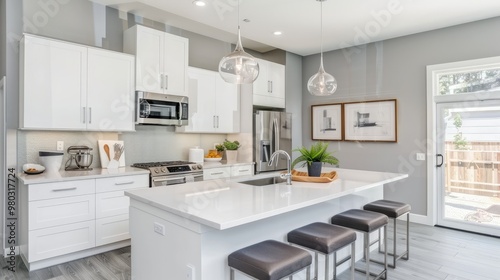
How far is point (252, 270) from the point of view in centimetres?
172

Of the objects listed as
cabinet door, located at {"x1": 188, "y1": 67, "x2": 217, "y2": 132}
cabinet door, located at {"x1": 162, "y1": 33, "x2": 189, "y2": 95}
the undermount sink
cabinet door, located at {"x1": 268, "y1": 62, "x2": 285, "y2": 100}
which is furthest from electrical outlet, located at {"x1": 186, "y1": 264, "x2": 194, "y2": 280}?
cabinet door, located at {"x1": 268, "y1": 62, "x2": 285, "y2": 100}

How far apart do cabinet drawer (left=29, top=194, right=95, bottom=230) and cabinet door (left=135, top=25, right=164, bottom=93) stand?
1.52 m

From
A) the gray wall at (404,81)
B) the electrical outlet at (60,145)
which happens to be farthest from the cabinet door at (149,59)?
the gray wall at (404,81)

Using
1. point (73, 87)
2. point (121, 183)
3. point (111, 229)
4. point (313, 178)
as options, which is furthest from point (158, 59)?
point (313, 178)

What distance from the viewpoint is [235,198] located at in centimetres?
215

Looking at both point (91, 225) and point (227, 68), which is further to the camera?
point (91, 225)

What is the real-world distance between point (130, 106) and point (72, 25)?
3.82ft

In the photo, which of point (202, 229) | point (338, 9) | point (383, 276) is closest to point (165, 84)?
point (338, 9)

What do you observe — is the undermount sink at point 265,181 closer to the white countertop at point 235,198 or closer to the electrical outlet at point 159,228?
the white countertop at point 235,198

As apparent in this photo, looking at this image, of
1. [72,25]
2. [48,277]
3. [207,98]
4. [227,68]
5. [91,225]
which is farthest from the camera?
[207,98]

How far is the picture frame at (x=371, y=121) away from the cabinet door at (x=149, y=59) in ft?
10.8

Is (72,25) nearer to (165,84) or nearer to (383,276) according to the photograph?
(165,84)

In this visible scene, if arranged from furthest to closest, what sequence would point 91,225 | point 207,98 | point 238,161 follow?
point 238,161
point 207,98
point 91,225

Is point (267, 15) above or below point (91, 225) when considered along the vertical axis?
above
